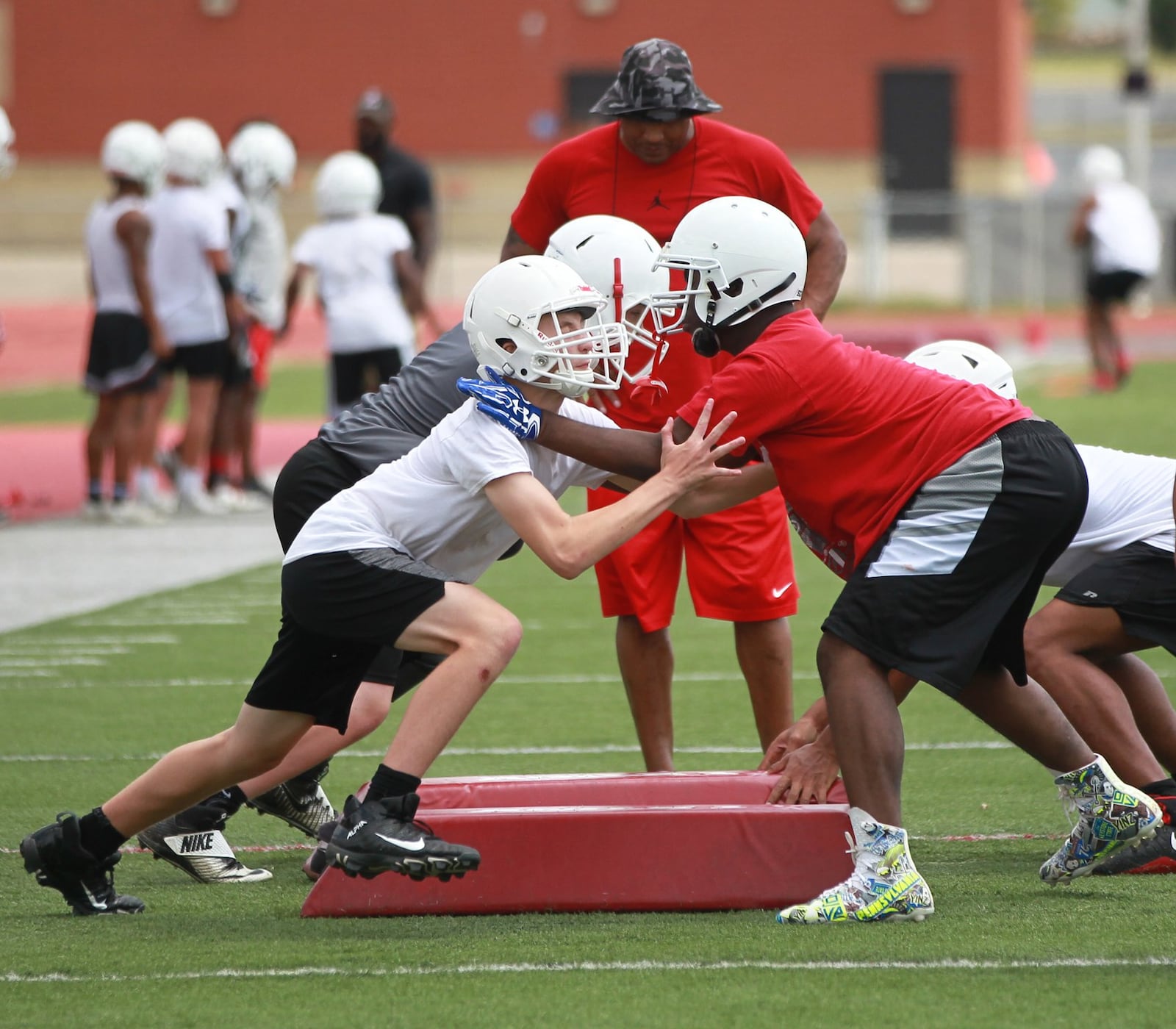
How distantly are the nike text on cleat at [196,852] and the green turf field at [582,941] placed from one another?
0.18 feet

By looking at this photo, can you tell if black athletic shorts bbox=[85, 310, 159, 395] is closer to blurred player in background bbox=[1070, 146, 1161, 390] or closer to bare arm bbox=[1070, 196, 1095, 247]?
blurred player in background bbox=[1070, 146, 1161, 390]

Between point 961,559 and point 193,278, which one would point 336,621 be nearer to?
point 961,559

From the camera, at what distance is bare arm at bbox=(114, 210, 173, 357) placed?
1158 cm

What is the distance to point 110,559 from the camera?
10.8 m

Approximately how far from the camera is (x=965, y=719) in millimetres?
6957

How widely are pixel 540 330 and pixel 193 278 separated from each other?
7.87 m

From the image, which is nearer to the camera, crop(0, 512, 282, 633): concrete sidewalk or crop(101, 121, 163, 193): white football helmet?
crop(0, 512, 282, 633): concrete sidewalk

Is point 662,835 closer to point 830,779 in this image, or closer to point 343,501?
point 830,779

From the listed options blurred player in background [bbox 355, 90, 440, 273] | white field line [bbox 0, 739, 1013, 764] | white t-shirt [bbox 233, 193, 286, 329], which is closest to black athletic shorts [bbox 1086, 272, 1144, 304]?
blurred player in background [bbox 355, 90, 440, 273]

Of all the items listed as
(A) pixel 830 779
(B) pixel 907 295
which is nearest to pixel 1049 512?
(A) pixel 830 779

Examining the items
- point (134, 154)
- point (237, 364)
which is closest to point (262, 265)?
point (237, 364)

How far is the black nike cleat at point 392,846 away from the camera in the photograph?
14.0 ft

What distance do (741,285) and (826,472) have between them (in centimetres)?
49

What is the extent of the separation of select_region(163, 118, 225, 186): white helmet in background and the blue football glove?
8.01 metres
